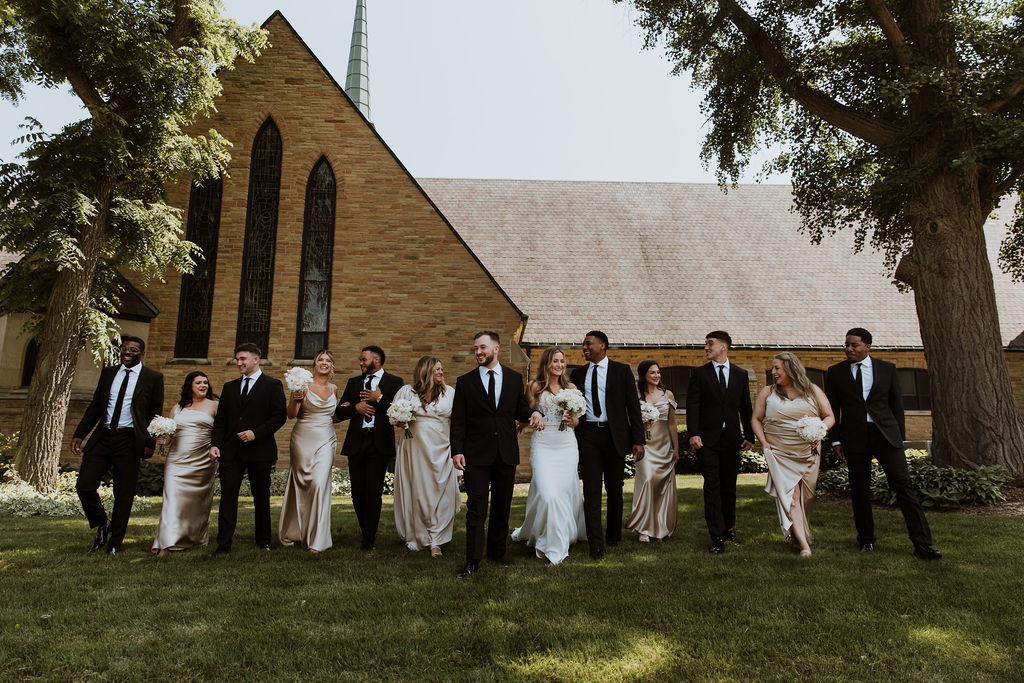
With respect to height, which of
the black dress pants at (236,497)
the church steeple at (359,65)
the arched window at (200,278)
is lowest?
the black dress pants at (236,497)

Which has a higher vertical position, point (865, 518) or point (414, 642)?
point (865, 518)

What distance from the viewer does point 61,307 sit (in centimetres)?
1179

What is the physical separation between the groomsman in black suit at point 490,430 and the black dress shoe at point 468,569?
43 centimetres

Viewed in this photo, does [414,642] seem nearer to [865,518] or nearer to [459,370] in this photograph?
[865,518]

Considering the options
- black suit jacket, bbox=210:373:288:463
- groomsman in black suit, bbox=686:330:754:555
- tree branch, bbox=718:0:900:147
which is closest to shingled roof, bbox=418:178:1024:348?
tree branch, bbox=718:0:900:147

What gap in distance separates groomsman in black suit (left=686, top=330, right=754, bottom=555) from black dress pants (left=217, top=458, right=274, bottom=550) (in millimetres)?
4660

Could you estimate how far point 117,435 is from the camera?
21.8ft

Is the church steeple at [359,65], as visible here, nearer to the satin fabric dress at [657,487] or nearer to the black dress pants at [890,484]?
the satin fabric dress at [657,487]

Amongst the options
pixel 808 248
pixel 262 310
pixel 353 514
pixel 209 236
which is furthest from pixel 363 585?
pixel 808 248

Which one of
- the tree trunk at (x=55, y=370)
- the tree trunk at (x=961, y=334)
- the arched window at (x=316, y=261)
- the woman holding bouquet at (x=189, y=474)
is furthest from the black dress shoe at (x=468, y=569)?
the arched window at (x=316, y=261)

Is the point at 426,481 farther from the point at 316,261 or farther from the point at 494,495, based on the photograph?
the point at 316,261

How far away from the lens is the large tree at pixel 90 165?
11.4 metres

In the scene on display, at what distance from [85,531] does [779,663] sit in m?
8.20

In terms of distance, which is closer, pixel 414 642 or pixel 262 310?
pixel 414 642
